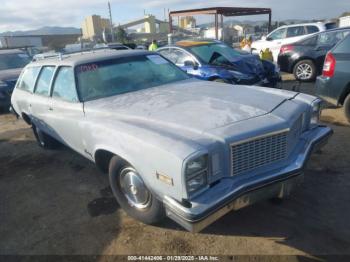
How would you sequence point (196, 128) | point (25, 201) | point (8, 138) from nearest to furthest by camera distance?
point (196, 128)
point (25, 201)
point (8, 138)

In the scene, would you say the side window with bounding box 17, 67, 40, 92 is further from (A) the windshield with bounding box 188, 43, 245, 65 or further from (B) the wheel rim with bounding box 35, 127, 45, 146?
(A) the windshield with bounding box 188, 43, 245, 65

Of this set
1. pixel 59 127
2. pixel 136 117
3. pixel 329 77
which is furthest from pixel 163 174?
pixel 329 77

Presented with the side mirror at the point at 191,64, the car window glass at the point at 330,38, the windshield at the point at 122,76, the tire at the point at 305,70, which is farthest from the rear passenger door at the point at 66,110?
the car window glass at the point at 330,38

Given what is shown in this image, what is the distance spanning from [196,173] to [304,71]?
26.5 ft

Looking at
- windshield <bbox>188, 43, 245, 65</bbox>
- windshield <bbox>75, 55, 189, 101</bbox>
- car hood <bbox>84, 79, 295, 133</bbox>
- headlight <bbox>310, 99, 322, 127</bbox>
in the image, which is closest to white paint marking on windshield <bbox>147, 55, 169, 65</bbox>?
windshield <bbox>75, 55, 189, 101</bbox>

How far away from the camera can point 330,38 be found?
902 cm

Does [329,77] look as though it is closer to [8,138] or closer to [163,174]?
[163,174]

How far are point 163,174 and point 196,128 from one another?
1.58 ft

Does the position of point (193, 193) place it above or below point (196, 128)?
below

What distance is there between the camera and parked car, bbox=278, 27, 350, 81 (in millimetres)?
9000

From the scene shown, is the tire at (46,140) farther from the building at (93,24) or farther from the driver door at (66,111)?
the building at (93,24)

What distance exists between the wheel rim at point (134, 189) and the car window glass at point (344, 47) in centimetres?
414

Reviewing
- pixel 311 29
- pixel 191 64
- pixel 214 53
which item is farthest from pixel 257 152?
pixel 311 29

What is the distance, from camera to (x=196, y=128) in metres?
2.65
